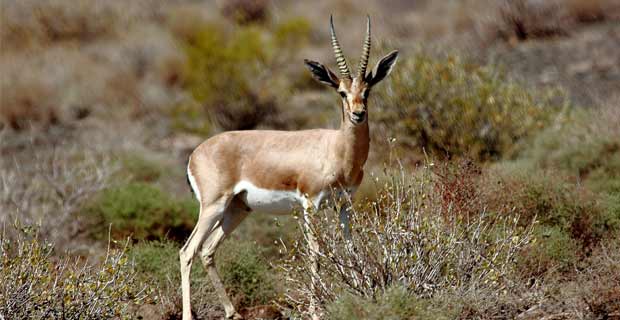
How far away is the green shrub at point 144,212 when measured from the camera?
1156 centimetres

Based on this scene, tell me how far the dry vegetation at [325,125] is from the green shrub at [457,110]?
0.03 m

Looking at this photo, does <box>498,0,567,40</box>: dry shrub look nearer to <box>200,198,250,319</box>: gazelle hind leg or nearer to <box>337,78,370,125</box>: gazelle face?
A: <box>200,198,250,319</box>: gazelle hind leg

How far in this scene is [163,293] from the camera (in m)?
8.91

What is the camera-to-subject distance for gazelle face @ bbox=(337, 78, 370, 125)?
25.3 ft

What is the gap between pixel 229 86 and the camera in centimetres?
1830

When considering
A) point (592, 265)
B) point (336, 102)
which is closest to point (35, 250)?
point (592, 265)

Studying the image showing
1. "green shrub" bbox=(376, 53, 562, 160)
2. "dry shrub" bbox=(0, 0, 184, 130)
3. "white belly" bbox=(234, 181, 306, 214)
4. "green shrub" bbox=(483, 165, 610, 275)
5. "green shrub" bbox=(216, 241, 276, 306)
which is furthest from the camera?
"dry shrub" bbox=(0, 0, 184, 130)

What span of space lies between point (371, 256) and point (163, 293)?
2760mm

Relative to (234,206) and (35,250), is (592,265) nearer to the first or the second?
(234,206)

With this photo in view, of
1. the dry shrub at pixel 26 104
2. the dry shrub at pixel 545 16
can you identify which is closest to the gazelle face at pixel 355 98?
the dry shrub at pixel 26 104

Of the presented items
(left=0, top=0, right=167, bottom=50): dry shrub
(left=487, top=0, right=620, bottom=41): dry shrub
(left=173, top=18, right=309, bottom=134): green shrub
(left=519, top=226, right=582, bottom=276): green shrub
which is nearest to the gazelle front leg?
(left=519, top=226, right=582, bottom=276): green shrub

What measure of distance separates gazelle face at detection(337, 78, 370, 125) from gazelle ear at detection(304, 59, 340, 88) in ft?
0.76

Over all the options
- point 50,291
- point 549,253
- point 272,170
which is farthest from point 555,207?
point 50,291

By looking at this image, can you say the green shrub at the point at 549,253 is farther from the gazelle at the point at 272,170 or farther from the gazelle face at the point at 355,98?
the gazelle face at the point at 355,98
